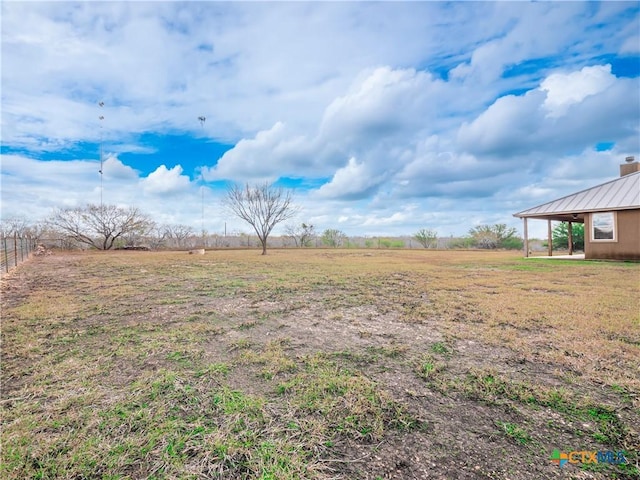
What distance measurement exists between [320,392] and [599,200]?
Result: 13.6 meters

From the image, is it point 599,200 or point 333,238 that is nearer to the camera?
point 599,200

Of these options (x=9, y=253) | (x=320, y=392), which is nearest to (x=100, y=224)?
(x=9, y=253)

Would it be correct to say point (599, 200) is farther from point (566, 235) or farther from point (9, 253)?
point (9, 253)

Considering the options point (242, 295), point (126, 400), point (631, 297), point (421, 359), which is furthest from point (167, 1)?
point (631, 297)

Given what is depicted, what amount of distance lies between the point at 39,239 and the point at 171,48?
74.0ft

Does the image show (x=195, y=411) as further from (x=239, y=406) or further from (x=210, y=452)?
(x=210, y=452)

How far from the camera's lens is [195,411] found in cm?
188

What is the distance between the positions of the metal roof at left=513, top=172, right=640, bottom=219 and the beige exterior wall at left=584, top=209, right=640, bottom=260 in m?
0.38

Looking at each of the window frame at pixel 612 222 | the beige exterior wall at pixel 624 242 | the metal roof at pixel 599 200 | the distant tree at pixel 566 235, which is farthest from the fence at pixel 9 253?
the distant tree at pixel 566 235

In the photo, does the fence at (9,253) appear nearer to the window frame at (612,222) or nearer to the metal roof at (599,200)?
the metal roof at (599,200)

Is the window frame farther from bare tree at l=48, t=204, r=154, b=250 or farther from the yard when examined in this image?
bare tree at l=48, t=204, r=154, b=250

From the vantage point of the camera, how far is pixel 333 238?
2919 centimetres

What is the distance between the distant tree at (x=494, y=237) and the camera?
23.0 metres

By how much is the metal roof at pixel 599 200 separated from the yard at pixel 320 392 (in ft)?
27.9
